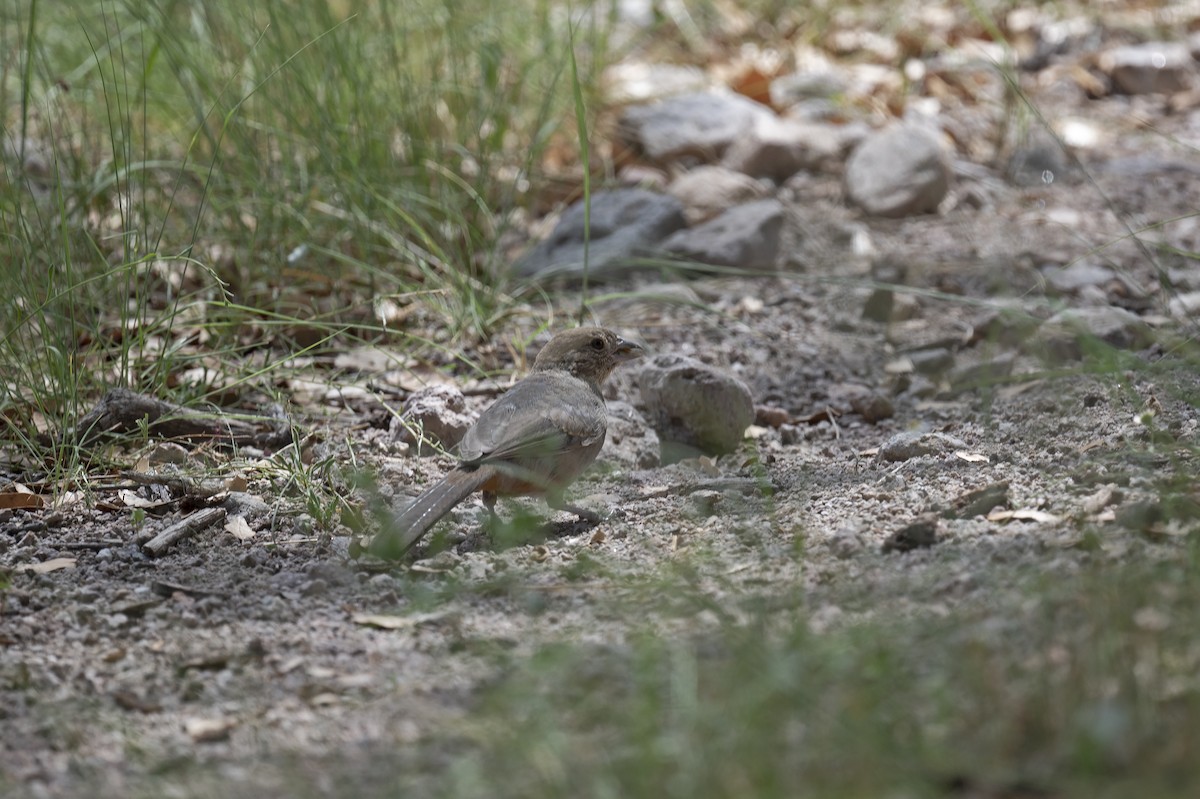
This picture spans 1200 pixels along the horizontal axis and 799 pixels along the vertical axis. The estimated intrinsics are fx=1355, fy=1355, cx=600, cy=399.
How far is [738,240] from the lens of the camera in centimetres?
550

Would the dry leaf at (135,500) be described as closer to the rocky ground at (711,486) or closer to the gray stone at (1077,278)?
the rocky ground at (711,486)

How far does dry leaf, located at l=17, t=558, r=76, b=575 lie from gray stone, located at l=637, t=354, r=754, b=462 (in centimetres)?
182

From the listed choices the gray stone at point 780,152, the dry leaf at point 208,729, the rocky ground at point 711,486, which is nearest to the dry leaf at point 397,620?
the rocky ground at point 711,486

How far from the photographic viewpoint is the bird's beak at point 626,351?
4363mm

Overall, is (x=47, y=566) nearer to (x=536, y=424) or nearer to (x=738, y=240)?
(x=536, y=424)

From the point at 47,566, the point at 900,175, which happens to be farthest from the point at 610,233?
the point at 47,566

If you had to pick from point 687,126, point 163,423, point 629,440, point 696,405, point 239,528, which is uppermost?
point 687,126

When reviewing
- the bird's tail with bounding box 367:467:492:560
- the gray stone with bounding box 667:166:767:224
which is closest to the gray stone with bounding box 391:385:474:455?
the bird's tail with bounding box 367:467:492:560

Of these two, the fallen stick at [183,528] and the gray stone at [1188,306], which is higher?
the fallen stick at [183,528]

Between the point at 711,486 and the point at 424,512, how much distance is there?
90cm

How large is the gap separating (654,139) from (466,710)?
15.8 ft

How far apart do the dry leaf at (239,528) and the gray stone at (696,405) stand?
1.36 m

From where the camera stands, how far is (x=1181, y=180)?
21.3ft

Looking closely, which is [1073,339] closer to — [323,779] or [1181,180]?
[1181,180]
